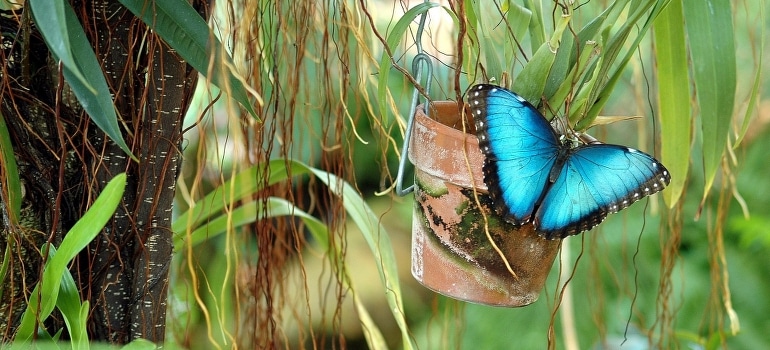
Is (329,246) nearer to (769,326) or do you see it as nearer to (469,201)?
(469,201)

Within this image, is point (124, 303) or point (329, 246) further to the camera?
point (329, 246)

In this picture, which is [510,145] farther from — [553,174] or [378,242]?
[378,242]

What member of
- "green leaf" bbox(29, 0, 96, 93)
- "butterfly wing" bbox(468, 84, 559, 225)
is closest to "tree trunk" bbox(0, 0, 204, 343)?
"green leaf" bbox(29, 0, 96, 93)

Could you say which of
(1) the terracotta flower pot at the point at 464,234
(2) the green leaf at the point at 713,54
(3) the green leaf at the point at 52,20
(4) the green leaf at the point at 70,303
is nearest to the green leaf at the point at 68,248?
(4) the green leaf at the point at 70,303

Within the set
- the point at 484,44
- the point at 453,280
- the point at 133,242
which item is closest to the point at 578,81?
the point at 484,44

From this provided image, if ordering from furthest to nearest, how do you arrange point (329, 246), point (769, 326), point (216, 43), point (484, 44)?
1. point (769, 326)
2. point (329, 246)
3. point (484, 44)
4. point (216, 43)
